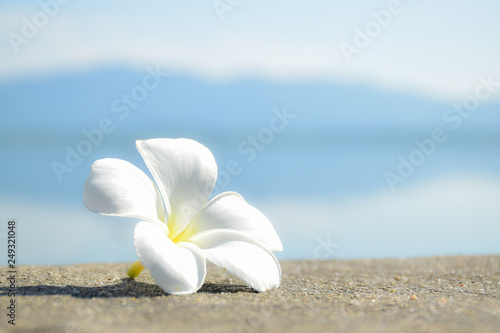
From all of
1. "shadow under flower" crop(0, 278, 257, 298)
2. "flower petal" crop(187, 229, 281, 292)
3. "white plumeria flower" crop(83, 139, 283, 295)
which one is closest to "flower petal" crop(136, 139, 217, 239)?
"white plumeria flower" crop(83, 139, 283, 295)

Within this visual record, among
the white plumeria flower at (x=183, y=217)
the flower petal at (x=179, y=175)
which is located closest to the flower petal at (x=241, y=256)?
the white plumeria flower at (x=183, y=217)

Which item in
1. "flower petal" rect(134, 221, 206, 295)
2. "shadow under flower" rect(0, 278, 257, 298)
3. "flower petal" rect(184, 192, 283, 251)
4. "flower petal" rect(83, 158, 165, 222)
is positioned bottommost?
"shadow under flower" rect(0, 278, 257, 298)

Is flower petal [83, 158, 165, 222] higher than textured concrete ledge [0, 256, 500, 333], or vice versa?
flower petal [83, 158, 165, 222]

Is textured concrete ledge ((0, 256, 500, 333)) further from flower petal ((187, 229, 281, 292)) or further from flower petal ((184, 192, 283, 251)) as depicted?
flower petal ((184, 192, 283, 251))

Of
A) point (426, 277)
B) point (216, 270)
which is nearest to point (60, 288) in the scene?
point (216, 270)

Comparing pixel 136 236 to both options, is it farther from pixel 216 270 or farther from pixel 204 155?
pixel 216 270

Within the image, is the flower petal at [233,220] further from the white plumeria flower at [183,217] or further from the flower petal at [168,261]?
the flower petal at [168,261]

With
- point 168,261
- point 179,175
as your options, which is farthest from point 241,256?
point 179,175

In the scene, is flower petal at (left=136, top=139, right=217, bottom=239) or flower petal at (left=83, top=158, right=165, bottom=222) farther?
flower petal at (left=136, top=139, right=217, bottom=239)

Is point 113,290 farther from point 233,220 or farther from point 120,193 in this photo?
point 233,220
